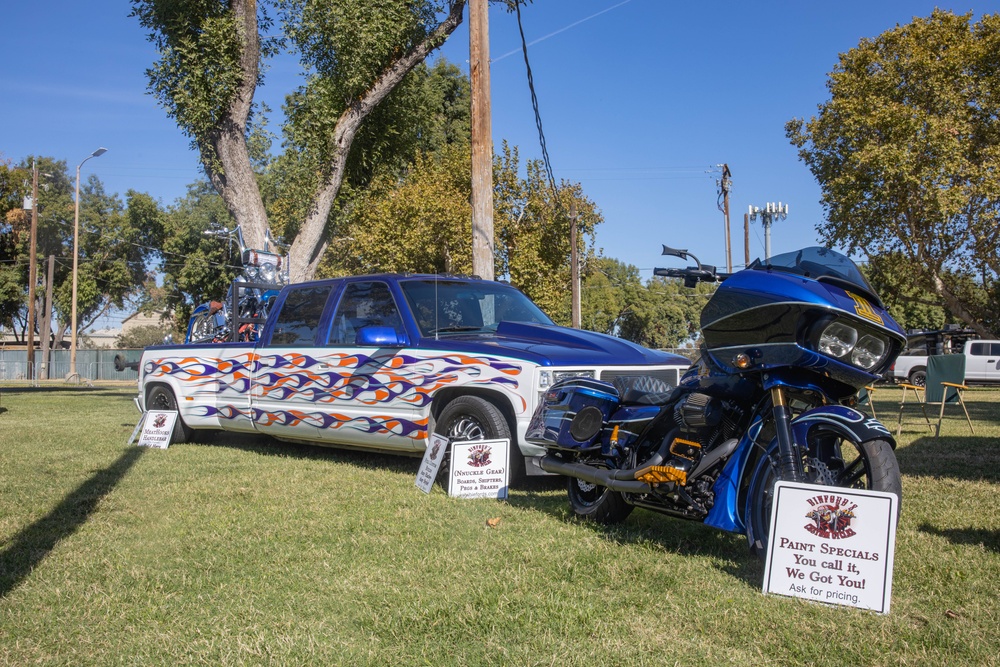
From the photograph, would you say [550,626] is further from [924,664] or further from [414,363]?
[414,363]

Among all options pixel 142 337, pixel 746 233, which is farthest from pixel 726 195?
pixel 142 337

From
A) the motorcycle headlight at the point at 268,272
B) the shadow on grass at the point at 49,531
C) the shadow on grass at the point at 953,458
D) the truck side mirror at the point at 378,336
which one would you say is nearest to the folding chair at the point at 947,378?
the shadow on grass at the point at 953,458

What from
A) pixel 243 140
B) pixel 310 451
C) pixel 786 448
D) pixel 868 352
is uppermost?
pixel 243 140

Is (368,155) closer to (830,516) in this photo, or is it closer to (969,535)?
(969,535)

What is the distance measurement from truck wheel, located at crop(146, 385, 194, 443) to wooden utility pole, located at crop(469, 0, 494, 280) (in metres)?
3.96

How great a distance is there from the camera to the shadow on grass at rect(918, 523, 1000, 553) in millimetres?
4887

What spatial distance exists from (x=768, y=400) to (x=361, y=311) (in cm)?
474

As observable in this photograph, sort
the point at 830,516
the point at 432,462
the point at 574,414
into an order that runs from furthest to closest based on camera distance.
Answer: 1. the point at 432,462
2. the point at 574,414
3. the point at 830,516

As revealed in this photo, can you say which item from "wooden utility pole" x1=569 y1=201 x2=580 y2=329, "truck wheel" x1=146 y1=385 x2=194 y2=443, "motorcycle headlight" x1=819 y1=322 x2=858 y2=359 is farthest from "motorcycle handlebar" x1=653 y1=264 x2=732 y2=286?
"wooden utility pole" x1=569 y1=201 x2=580 y2=329

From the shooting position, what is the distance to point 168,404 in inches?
409

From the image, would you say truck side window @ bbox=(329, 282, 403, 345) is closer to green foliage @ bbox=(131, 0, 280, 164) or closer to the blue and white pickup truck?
the blue and white pickup truck

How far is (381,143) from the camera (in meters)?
18.2

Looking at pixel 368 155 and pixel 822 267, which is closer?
pixel 822 267

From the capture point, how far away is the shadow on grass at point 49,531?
445cm
